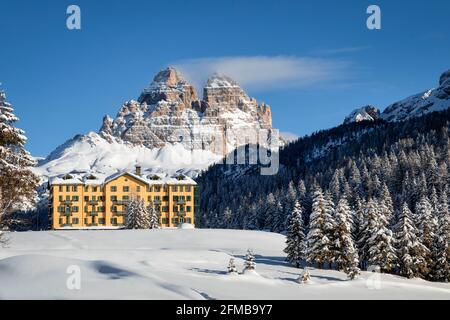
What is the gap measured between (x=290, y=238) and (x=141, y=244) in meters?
17.5

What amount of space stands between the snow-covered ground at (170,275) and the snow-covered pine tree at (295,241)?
120 centimetres

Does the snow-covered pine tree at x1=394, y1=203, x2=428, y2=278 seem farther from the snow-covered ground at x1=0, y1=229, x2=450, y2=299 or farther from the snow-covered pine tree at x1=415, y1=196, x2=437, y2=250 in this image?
the snow-covered ground at x1=0, y1=229, x2=450, y2=299

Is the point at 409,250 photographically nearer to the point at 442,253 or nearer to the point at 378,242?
the point at 378,242

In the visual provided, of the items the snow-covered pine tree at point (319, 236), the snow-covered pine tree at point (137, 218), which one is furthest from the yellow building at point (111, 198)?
the snow-covered pine tree at point (319, 236)

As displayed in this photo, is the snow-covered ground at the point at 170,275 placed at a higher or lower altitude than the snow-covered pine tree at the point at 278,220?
lower

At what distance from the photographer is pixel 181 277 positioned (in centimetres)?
3512

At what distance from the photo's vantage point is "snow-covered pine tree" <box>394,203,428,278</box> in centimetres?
5247

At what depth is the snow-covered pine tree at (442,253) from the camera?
2127 inches

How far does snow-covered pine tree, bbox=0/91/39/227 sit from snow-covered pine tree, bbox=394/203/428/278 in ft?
109

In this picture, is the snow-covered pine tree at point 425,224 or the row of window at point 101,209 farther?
the row of window at point 101,209

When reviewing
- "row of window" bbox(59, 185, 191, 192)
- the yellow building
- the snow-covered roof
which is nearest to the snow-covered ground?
the yellow building

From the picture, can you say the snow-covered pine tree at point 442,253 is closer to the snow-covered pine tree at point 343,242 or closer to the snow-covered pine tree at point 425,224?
the snow-covered pine tree at point 425,224
